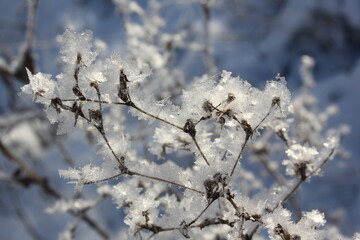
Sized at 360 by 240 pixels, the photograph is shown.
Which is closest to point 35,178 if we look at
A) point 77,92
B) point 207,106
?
point 77,92

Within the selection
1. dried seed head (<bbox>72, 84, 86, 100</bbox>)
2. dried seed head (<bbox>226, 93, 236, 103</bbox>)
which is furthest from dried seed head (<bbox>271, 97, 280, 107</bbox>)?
dried seed head (<bbox>72, 84, 86, 100</bbox>)

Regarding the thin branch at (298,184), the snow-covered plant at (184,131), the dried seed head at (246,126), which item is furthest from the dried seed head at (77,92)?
the thin branch at (298,184)

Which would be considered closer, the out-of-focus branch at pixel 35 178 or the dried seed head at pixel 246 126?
the dried seed head at pixel 246 126

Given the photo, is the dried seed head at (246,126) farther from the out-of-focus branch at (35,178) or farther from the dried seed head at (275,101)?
the out-of-focus branch at (35,178)

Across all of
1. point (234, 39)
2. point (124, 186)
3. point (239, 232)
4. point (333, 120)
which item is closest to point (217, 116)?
point (239, 232)

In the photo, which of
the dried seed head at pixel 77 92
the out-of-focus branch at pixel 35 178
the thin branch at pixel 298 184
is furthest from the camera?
the out-of-focus branch at pixel 35 178

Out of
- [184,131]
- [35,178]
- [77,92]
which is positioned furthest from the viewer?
[35,178]

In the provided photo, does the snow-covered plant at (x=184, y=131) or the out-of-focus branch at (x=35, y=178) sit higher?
the out-of-focus branch at (x=35, y=178)

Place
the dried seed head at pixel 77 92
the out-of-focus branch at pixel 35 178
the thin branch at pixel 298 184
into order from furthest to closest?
1. the out-of-focus branch at pixel 35 178
2. the thin branch at pixel 298 184
3. the dried seed head at pixel 77 92

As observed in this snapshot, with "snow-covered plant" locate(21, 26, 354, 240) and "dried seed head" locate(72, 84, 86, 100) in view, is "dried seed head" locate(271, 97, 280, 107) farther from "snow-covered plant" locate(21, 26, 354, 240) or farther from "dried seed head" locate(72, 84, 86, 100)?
"dried seed head" locate(72, 84, 86, 100)

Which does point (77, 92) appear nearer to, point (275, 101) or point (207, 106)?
point (207, 106)

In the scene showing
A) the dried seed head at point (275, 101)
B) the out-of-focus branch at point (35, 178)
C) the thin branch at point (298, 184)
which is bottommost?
the thin branch at point (298, 184)
